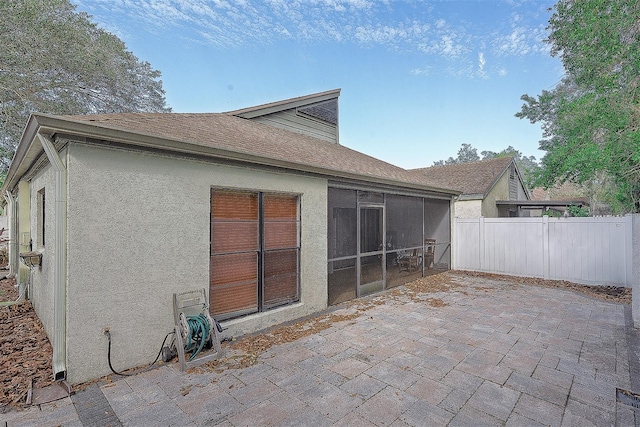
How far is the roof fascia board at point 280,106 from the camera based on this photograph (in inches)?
307

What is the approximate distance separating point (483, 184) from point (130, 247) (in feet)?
40.5

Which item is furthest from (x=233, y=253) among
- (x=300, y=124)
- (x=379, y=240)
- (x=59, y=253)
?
(x=300, y=124)

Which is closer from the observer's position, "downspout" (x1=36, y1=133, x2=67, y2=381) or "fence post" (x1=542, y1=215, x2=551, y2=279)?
"downspout" (x1=36, y1=133, x2=67, y2=381)

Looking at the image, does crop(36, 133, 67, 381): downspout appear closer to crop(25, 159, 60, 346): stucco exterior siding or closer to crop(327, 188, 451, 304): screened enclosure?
crop(25, 159, 60, 346): stucco exterior siding

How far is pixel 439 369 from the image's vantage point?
3.44 m

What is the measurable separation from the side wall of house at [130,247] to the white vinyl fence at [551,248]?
8292 millimetres

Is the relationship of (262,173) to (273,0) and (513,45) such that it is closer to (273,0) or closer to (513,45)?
(273,0)

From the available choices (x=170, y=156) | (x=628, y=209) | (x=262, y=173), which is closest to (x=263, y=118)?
(x=262, y=173)

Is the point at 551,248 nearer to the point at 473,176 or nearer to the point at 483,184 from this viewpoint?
the point at 483,184

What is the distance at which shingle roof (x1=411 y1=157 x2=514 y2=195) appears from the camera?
1182cm

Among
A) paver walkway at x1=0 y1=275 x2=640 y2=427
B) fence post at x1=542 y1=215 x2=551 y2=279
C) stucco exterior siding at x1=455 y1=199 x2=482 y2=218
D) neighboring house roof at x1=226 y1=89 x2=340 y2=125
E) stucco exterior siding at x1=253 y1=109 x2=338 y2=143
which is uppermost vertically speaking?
neighboring house roof at x1=226 y1=89 x2=340 y2=125

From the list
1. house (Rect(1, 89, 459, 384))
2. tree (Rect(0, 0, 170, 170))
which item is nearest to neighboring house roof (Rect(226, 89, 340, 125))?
house (Rect(1, 89, 459, 384))

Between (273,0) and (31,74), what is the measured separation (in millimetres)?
9756

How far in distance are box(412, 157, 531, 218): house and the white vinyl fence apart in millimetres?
1793
